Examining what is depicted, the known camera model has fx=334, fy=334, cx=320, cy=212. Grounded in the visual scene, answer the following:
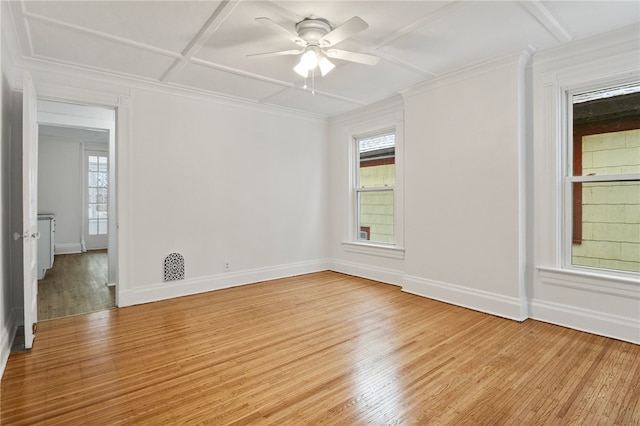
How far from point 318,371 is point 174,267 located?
2691 millimetres

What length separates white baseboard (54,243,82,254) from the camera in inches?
308

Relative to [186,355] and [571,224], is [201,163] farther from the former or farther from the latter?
[571,224]

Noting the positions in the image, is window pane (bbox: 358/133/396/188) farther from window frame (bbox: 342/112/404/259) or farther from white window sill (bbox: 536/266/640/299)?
white window sill (bbox: 536/266/640/299)

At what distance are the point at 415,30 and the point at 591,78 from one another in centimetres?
175

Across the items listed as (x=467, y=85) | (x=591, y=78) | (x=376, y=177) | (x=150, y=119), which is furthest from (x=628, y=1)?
(x=150, y=119)

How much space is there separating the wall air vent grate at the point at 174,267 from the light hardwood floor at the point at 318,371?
61cm

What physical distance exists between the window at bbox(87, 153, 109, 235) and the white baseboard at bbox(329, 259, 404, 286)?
6.31 m

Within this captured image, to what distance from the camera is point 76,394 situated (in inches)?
83.8

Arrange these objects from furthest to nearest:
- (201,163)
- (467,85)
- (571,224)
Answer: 1. (201,163)
2. (467,85)
3. (571,224)

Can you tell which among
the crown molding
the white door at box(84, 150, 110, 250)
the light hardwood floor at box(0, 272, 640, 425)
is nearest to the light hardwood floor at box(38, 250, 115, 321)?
the light hardwood floor at box(0, 272, 640, 425)

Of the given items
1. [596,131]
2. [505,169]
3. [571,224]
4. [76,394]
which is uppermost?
[596,131]

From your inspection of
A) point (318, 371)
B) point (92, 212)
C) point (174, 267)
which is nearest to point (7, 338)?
point (174, 267)

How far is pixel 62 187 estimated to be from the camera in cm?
784

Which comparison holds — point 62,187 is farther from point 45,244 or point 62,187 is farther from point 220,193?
point 220,193
